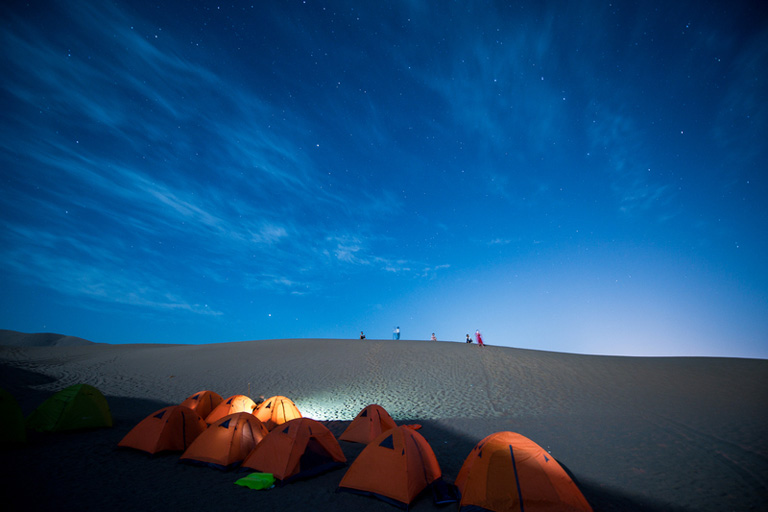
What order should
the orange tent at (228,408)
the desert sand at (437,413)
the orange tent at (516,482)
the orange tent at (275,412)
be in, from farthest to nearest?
the orange tent at (228,408) < the orange tent at (275,412) < the desert sand at (437,413) < the orange tent at (516,482)

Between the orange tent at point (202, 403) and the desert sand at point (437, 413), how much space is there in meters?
2.91

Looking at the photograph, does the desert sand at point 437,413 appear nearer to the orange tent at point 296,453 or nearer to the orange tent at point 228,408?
the orange tent at point 296,453

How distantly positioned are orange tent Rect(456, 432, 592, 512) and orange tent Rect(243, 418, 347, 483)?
4311 millimetres

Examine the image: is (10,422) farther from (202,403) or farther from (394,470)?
(394,470)

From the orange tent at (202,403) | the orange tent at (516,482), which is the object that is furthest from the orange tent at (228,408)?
the orange tent at (516,482)

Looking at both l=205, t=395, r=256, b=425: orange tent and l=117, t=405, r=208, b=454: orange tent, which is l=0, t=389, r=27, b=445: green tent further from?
l=205, t=395, r=256, b=425: orange tent

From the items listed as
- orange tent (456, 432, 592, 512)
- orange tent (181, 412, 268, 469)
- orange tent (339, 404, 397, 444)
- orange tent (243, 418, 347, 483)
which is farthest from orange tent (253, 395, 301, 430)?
orange tent (456, 432, 592, 512)

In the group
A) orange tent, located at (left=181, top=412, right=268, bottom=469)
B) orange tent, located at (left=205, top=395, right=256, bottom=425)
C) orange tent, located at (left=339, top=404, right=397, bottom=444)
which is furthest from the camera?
orange tent, located at (left=205, top=395, right=256, bottom=425)

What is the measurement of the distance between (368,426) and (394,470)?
4.69m

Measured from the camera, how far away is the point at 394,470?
7902mm

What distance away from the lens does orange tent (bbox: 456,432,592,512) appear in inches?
267

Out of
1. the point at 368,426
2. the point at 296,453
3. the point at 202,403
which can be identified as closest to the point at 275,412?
the point at 202,403

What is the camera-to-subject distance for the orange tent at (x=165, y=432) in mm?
10367

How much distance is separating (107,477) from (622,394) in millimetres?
25072
